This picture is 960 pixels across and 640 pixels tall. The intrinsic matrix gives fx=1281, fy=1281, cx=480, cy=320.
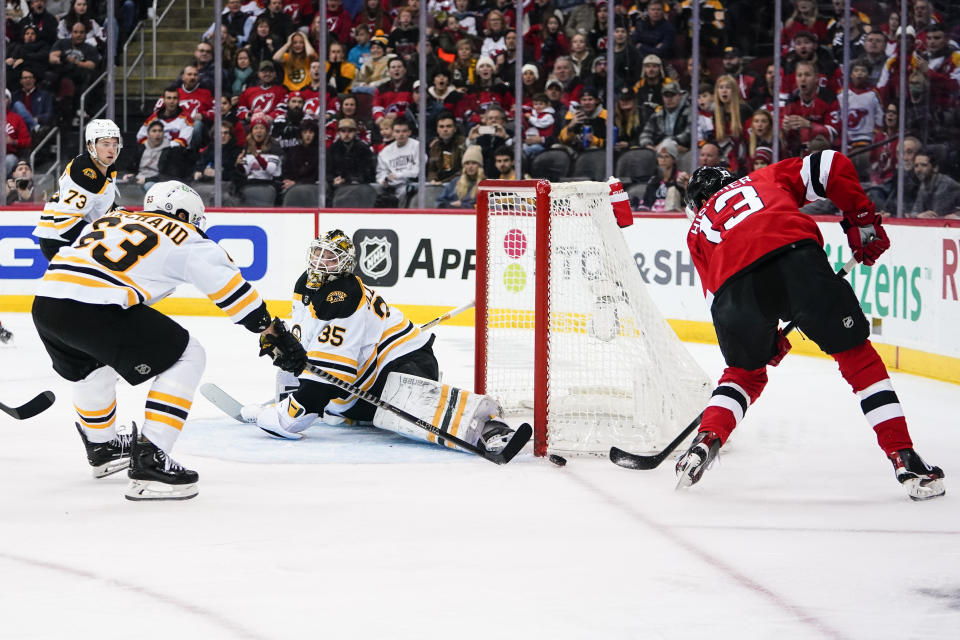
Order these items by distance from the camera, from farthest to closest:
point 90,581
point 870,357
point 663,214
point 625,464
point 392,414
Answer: point 663,214
point 392,414
point 625,464
point 870,357
point 90,581

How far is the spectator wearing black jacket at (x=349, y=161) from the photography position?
27.4 feet

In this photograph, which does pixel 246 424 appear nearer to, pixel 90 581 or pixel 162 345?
pixel 162 345

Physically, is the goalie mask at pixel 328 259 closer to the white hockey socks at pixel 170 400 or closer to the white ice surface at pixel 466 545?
the white ice surface at pixel 466 545

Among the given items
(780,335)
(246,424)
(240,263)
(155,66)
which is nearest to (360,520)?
(780,335)

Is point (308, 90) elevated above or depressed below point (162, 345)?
above

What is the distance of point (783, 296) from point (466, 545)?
44.3 inches

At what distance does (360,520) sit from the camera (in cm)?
314

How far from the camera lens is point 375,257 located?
27.3 feet

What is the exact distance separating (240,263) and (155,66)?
1656 millimetres

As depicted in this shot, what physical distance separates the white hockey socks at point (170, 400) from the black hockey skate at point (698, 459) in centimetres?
130

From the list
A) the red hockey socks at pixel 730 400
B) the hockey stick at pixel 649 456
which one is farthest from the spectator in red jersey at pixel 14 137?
the red hockey socks at pixel 730 400

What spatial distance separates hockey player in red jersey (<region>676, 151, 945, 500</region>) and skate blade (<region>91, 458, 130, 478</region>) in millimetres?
1563

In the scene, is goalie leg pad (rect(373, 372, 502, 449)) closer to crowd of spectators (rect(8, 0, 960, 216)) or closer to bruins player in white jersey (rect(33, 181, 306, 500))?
bruins player in white jersey (rect(33, 181, 306, 500))

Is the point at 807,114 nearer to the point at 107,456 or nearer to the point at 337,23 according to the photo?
the point at 337,23
